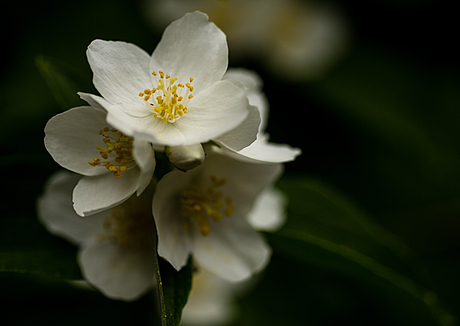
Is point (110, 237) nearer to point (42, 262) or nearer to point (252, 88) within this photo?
point (42, 262)

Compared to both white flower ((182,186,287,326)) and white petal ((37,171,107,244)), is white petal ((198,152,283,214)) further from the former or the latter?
white flower ((182,186,287,326))

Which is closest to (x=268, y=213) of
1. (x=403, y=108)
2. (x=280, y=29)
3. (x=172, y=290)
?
(x=172, y=290)

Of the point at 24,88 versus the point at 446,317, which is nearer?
the point at 446,317

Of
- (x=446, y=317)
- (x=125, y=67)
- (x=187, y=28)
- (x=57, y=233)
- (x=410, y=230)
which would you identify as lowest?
(x=410, y=230)

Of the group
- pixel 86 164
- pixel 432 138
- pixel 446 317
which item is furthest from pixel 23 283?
pixel 432 138

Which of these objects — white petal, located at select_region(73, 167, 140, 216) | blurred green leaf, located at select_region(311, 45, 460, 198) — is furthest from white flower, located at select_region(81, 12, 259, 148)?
blurred green leaf, located at select_region(311, 45, 460, 198)

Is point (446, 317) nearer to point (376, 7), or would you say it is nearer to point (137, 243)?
point (137, 243)
